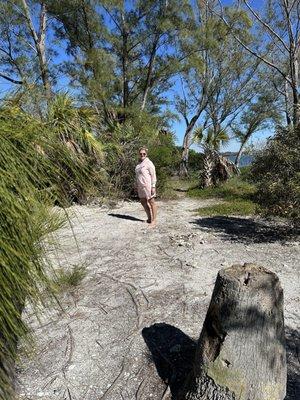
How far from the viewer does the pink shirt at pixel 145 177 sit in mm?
8297

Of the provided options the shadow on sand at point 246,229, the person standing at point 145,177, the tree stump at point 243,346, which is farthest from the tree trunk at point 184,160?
the tree stump at point 243,346

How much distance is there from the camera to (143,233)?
796 cm

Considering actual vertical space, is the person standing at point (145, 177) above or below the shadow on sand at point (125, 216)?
above

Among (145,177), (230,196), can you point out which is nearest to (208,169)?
(230,196)

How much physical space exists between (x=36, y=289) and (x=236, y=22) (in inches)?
849

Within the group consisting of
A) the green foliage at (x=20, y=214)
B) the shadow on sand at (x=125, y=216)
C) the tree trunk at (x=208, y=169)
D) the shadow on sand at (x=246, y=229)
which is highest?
the green foliage at (x=20, y=214)

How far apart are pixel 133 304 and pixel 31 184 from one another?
3.35 meters

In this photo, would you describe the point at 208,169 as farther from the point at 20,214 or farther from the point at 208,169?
the point at 20,214

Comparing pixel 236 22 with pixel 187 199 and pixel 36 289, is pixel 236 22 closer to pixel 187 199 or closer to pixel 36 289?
pixel 187 199

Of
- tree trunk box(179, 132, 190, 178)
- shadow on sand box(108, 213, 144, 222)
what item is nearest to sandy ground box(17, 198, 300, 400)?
shadow on sand box(108, 213, 144, 222)

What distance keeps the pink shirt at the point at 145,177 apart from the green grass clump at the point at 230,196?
257 centimetres

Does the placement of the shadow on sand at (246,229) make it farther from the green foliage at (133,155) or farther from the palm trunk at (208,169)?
the palm trunk at (208,169)

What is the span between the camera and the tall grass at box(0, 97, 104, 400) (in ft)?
4.34

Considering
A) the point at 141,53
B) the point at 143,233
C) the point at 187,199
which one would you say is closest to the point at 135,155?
the point at 187,199
